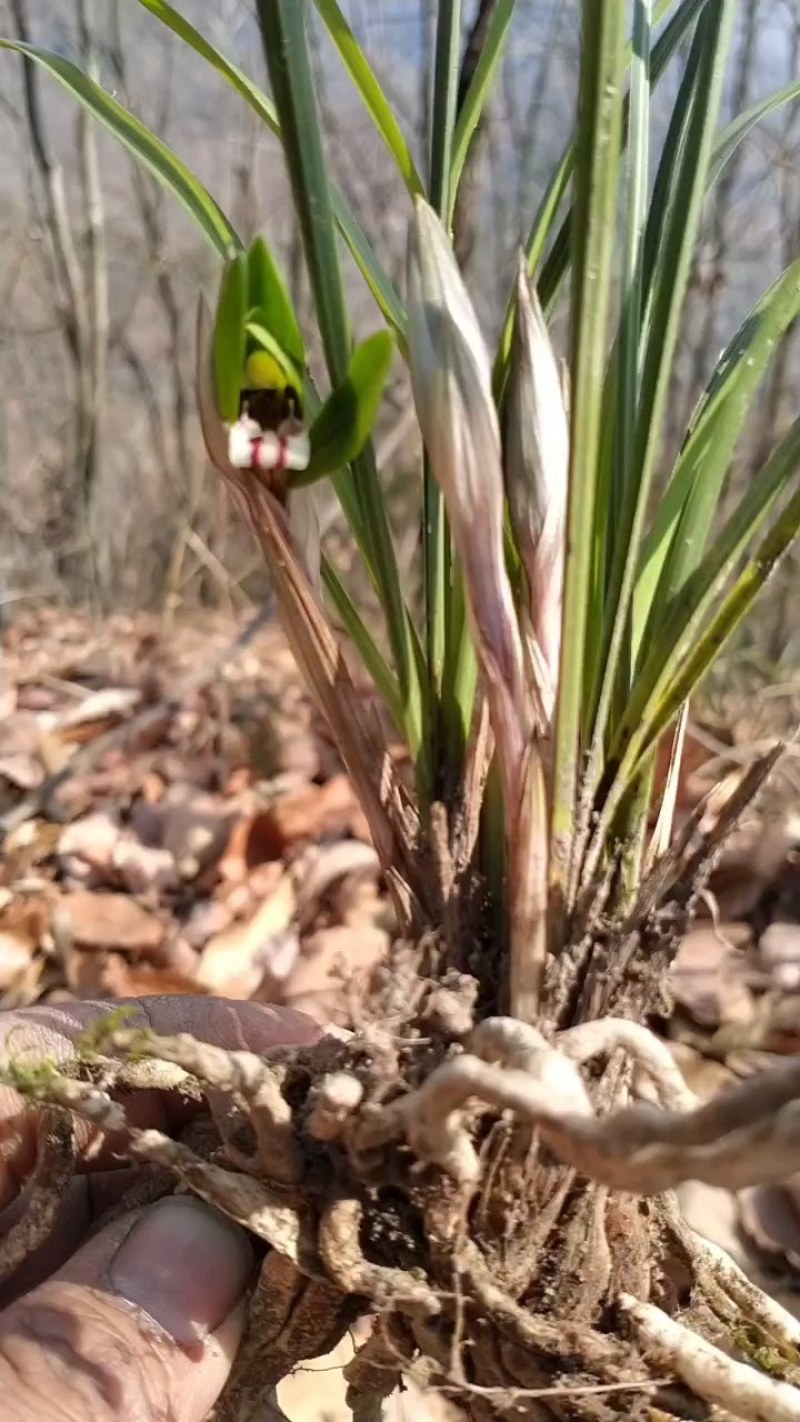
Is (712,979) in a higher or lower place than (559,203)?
lower

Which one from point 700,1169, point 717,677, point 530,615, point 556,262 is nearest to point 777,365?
point 717,677

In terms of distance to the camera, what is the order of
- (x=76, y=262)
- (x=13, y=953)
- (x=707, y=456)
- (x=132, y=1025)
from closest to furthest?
1. (x=707, y=456)
2. (x=132, y=1025)
3. (x=13, y=953)
4. (x=76, y=262)

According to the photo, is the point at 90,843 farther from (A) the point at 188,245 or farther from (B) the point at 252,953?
(A) the point at 188,245

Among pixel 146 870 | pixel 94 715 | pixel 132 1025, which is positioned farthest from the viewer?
pixel 94 715

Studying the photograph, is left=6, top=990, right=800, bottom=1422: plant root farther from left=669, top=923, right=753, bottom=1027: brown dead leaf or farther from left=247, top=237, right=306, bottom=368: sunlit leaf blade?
left=669, top=923, right=753, bottom=1027: brown dead leaf

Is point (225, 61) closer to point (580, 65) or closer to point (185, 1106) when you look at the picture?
point (580, 65)

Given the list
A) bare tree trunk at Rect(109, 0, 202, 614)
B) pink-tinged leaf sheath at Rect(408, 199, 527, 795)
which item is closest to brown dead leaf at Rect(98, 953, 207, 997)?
pink-tinged leaf sheath at Rect(408, 199, 527, 795)

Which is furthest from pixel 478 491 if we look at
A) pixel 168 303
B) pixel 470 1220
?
pixel 168 303
